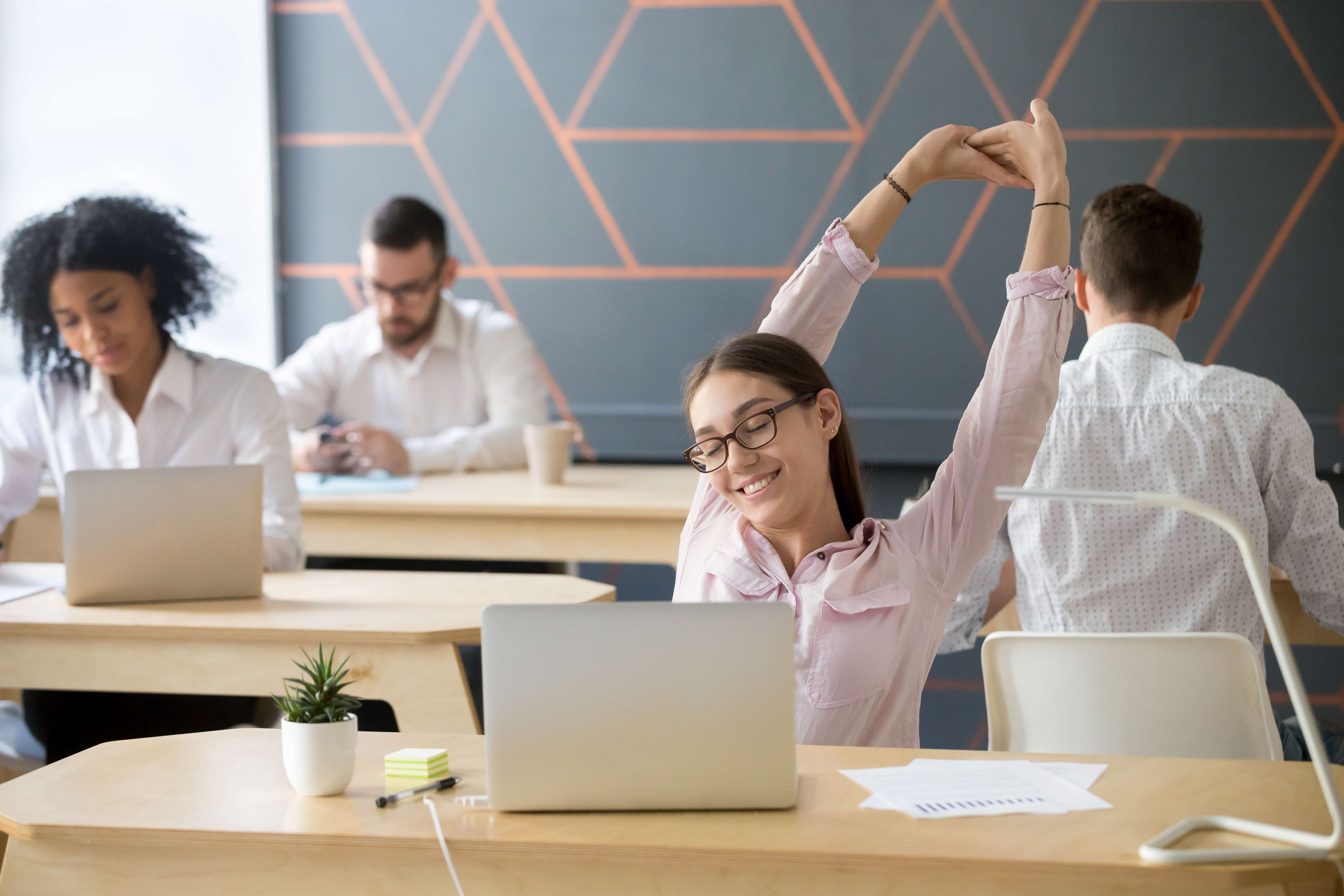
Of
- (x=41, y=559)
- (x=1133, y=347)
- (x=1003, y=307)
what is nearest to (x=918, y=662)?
(x=1133, y=347)

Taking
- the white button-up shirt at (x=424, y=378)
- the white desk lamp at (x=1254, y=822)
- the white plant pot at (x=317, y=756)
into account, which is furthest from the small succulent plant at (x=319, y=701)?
the white button-up shirt at (x=424, y=378)

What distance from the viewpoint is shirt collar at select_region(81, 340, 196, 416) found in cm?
254

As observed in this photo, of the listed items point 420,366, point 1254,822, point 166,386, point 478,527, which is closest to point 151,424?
point 166,386

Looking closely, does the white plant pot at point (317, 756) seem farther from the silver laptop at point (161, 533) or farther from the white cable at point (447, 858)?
the silver laptop at point (161, 533)

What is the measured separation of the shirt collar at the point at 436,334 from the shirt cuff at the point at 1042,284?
239 cm

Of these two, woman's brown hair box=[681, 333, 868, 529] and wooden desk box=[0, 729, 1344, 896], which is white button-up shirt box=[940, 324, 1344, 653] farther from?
wooden desk box=[0, 729, 1344, 896]

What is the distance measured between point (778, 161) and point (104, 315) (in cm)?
229

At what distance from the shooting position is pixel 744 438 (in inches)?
59.0

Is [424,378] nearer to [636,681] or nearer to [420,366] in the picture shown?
[420,366]

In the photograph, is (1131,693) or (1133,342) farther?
(1133,342)

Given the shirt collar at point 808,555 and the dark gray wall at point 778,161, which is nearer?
the shirt collar at point 808,555

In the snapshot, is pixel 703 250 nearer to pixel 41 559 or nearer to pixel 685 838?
pixel 41 559

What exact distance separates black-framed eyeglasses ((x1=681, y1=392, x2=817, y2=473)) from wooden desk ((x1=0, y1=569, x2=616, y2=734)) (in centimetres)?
53

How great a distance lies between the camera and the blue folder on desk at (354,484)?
302 cm
